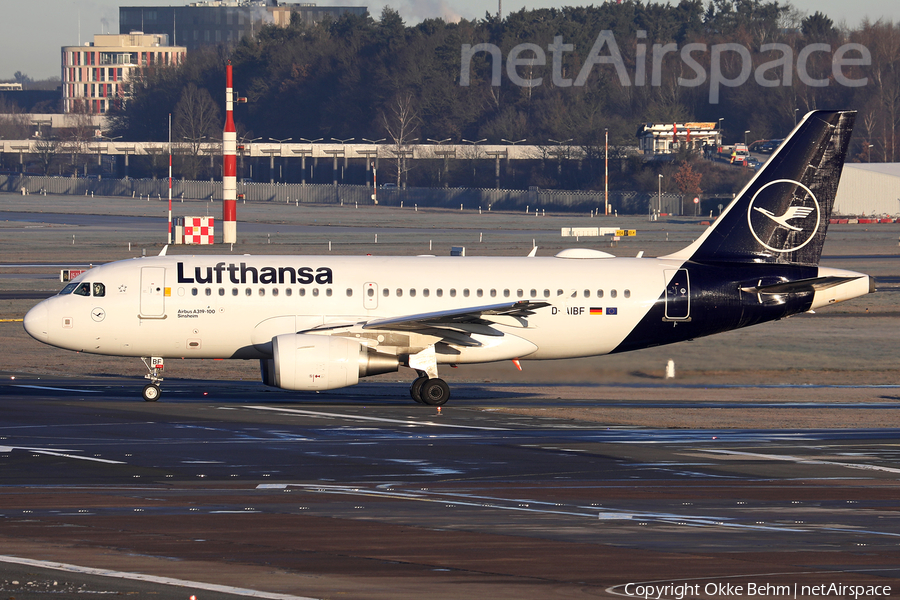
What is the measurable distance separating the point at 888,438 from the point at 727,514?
9.70m

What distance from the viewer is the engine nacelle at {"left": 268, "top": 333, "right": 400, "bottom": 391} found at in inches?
1174

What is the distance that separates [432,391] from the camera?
103ft

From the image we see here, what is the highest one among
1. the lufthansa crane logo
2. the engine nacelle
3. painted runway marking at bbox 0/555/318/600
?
the lufthansa crane logo

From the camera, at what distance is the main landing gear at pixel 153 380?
31.3 meters

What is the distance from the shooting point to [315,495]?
2008cm

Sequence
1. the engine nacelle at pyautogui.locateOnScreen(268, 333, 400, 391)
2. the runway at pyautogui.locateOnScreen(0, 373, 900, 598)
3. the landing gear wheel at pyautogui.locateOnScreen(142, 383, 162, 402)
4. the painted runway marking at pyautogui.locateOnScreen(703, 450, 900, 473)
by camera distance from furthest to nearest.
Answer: the landing gear wheel at pyautogui.locateOnScreen(142, 383, 162, 402)
the engine nacelle at pyautogui.locateOnScreen(268, 333, 400, 391)
the painted runway marking at pyautogui.locateOnScreen(703, 450, 900, 473)
the runway at pyautogui.locateOnScreen(0, 373, 900, 598)

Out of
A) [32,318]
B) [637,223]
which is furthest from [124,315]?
[637,223]

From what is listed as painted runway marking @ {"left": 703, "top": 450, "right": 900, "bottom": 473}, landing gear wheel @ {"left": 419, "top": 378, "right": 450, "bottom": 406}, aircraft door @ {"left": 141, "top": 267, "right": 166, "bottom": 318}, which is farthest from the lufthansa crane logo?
aircraft door @ {"left": 141, "top": 267, "right": 166, "bottom": 318}

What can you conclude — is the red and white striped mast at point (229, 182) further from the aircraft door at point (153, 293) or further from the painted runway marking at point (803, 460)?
the painted runway marking at point (803, 460)

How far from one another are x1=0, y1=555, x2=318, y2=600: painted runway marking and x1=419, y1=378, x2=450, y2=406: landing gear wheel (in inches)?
654

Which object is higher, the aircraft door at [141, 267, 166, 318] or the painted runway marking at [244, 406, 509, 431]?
the aircraft door at [141, 267, 166, 318]

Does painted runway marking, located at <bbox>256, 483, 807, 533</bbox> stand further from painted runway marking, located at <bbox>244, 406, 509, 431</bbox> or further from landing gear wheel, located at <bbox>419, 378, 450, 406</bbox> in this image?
landing gear wheel, located at <bbox>419, 378, 450, 406</bbox>

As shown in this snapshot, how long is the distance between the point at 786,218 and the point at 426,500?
59.7ft

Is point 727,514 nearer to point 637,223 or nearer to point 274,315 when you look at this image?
point 274,315
